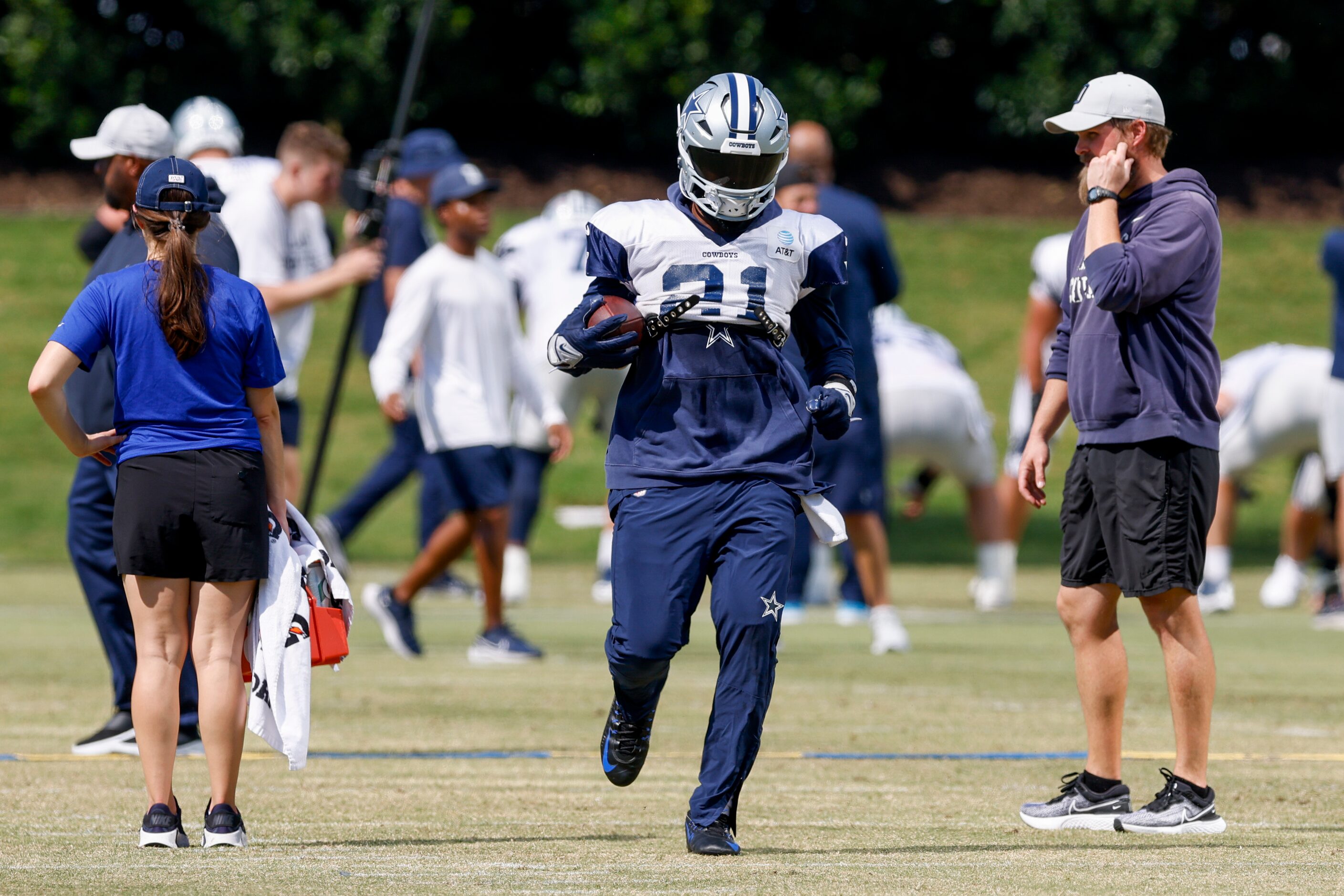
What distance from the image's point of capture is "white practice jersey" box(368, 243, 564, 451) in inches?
387

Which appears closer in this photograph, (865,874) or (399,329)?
(865,874)

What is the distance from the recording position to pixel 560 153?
92.6 ft

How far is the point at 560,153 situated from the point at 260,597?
919 inches

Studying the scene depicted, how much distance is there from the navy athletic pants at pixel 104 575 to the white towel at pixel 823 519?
2531 millimetres

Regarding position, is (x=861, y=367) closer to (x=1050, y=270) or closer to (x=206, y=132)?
(x=1050, y=270)

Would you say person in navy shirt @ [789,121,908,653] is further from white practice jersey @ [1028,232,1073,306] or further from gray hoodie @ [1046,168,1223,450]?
gray hoodie @ [1046,168,1223,450]

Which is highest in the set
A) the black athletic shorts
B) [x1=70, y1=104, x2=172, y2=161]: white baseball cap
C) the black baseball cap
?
[x1=70, y1=104, x2=172, y2=161]: white baseball cap

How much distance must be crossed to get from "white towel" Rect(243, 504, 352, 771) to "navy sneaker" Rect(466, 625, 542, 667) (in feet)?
13.8

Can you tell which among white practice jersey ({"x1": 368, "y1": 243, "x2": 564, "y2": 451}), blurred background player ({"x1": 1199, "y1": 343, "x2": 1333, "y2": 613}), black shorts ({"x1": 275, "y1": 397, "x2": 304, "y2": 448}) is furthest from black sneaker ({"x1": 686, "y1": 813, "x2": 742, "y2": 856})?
blurred background player ({"x1": 1199, "y1": 343, "x2": 1333, "y2": 613})

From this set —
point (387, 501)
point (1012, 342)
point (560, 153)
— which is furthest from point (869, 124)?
point (387, 501)

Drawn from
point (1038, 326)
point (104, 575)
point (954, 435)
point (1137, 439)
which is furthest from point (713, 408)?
point (954, 435)

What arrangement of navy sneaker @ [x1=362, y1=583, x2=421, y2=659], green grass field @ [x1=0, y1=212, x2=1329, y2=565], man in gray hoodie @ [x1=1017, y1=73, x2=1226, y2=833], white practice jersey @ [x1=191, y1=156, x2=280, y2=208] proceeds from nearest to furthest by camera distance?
man in gray hoodie @ [x1=1017, y1=73, x2=1226, y2=833] < white practice jersey @ [x1=191, y1=156, x2=280, y2=208] < navy sneaker @ [x1=362, y1=583, x2=421, y2=659] < green grass field @ [x1=0, y1=212, x2=1329, y2=565]

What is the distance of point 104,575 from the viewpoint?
276 inches

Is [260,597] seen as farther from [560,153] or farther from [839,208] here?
[560,153]
